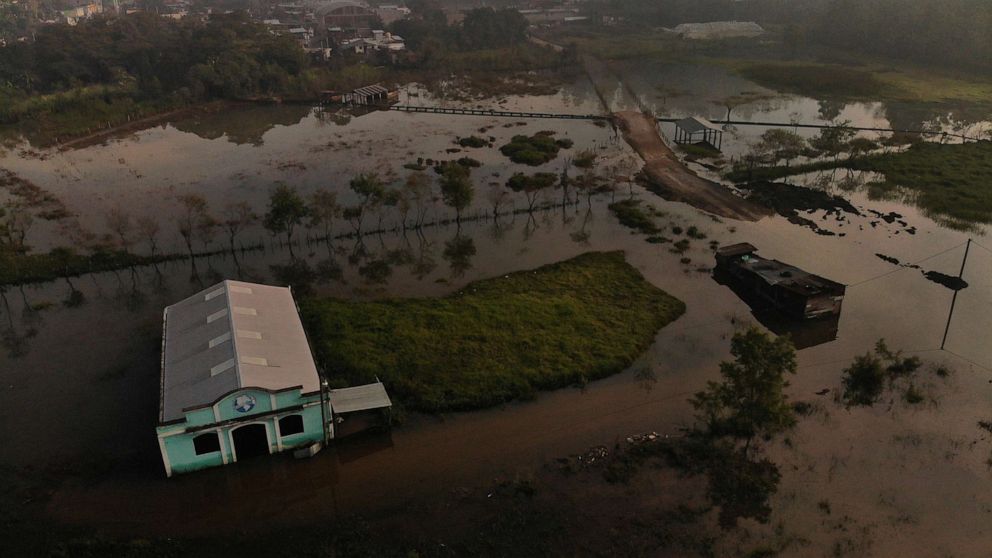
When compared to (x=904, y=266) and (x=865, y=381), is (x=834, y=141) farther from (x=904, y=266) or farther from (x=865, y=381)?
(x=865, y=381)

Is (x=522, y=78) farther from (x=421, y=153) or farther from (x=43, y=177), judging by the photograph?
(x=43, y=177)

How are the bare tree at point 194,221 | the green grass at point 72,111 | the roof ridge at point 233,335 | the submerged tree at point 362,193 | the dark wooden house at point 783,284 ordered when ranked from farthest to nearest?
the green grass at point 72,111 < the submerged tree at point 362,193 < the bare tree at point 194,221 < the dark wooden house at point 783,284 < the roof ridge at point 233,335

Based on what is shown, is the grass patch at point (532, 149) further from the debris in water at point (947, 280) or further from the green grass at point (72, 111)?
the green grass at point (72, 111)

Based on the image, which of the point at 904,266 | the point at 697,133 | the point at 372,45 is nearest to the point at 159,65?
the point at 372,45

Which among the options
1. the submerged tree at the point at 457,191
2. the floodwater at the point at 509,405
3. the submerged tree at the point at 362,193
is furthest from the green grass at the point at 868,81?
the submerged tree at the point at 362,193

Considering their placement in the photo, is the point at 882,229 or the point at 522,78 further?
the point at 522,78

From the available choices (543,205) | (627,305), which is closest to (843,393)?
(627,305)
